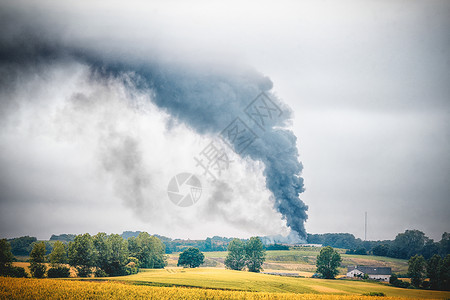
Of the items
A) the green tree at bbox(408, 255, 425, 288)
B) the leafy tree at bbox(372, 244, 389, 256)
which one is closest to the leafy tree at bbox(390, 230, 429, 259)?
the leafy tree at bbox(372, 244, 389, 256)

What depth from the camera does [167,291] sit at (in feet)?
141

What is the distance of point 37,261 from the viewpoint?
248 ft

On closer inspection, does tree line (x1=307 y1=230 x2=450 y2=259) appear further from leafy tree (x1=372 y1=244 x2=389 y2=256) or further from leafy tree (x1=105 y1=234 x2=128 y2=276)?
leafy tree (x1=105 y1=234 x2=128 y2=276)

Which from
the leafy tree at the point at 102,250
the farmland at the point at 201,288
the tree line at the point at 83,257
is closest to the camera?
the farmland at the point at 201,288

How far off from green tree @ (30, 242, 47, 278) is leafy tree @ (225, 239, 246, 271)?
48.7m

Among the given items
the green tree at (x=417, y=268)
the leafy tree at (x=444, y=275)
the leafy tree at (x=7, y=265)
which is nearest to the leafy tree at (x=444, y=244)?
the green tree at (x=417, y=268)

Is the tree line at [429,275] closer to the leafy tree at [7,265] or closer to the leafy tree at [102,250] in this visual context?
the leafy tree at [102,250]

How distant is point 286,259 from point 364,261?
90.7 ft

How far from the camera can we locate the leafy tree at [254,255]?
100625 mm

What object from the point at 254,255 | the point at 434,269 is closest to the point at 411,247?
the point at 434,269

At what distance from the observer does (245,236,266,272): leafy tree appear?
101 meters

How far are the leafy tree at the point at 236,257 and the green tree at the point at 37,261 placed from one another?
160 ft

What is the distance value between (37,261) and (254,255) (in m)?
54.4

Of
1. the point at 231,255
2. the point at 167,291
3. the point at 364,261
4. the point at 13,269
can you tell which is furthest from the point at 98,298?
the point at 364,261
